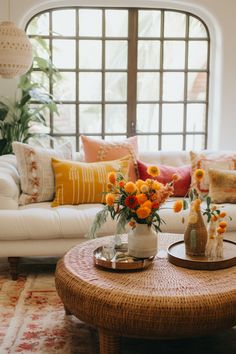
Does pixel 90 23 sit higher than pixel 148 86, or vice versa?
pixel 90 23

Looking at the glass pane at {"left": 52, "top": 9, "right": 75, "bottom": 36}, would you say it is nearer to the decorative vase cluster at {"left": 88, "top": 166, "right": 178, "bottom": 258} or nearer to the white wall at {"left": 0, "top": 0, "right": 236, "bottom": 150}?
the white wall at {"left": 0, "top": 0, "right": 236, "bottom": 150}

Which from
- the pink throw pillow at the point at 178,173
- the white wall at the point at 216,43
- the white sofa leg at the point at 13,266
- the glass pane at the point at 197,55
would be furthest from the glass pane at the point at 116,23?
the white sofa leg at the point at 13,266

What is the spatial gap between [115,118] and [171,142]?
63cm

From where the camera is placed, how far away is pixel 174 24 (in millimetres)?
5109

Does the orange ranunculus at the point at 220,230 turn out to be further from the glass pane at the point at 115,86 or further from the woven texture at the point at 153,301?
the glass pane at the point at 115,86

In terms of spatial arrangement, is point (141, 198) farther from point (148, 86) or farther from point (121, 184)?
point (148, 86)

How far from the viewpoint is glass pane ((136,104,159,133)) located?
5.21m

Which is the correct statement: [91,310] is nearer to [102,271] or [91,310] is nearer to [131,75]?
[102,271]

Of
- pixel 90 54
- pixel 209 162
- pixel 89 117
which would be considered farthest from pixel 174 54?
pixel 209 162

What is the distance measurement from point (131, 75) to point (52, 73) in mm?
792

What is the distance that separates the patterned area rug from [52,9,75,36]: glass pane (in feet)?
9.30

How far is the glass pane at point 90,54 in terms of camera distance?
16.5 feet

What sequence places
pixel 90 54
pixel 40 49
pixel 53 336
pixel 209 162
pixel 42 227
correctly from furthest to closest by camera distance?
pixel 90 54 < pixel 40 49 < pixel 209 162 < pixel 42 227 < pixel 53 336

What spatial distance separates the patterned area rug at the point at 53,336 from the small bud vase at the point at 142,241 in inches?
17.0
